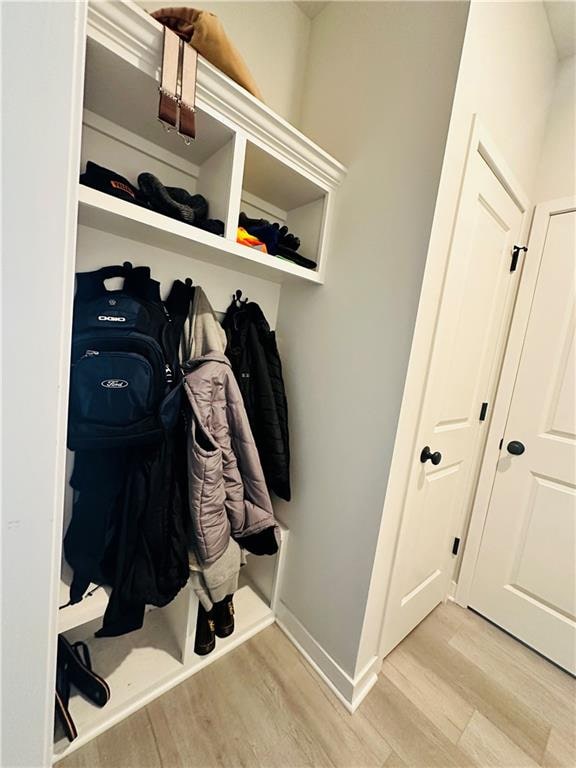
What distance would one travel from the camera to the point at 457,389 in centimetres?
125

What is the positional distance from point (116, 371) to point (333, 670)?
1.31m

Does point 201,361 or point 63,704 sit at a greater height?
point 201,361

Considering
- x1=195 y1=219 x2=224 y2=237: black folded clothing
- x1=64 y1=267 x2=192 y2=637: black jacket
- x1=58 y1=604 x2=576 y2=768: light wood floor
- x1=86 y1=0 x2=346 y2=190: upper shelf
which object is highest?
x1=86 y1=0 x2=346 y2=190: upper shelf

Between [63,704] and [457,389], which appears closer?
[63,704]

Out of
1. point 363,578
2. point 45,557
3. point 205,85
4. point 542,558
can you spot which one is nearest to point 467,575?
point 542,558

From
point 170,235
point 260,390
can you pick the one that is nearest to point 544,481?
point 260,390

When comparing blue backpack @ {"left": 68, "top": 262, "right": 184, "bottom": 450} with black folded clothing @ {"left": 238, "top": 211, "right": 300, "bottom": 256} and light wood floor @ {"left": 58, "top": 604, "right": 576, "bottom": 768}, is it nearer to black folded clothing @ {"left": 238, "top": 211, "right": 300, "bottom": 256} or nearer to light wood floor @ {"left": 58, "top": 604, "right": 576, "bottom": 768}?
black folded clothing @ {"left": 238, "top": 211, "right": 300, "bottom": 256}

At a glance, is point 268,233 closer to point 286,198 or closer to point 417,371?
point 286,198

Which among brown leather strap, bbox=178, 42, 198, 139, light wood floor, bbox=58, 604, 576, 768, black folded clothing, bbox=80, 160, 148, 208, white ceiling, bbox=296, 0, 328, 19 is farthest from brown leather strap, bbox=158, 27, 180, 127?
light wood floor, bbox=58, 604, 576, 768

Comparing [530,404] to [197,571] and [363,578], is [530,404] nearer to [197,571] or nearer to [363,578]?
[363,578]

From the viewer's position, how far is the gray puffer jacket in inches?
37.4

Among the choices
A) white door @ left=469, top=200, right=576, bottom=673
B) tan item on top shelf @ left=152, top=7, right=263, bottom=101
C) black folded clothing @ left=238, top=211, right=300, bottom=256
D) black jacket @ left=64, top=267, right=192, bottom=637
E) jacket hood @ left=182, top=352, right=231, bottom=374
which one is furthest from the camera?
white door @ left=469, top=200, right=576, bottom=673

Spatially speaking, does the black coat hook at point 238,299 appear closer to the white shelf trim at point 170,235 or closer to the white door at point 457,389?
the white shelf trim at point 170,235

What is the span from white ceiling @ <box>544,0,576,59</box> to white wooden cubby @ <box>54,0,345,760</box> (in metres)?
1.00
